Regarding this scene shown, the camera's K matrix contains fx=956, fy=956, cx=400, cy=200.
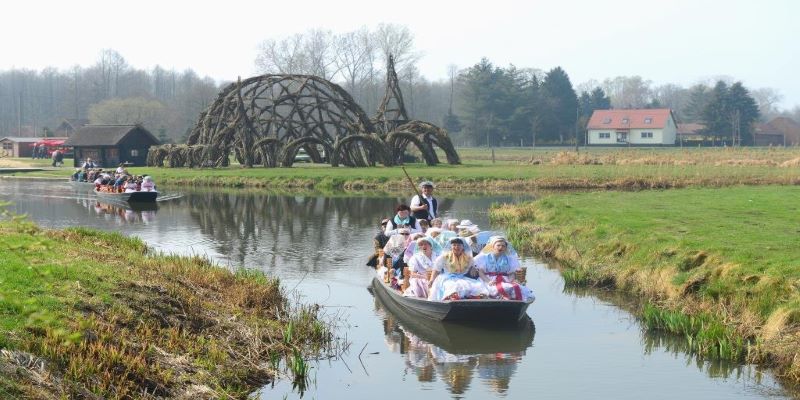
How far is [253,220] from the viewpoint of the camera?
37719 mm

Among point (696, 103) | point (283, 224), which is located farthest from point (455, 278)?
point (696, 103)

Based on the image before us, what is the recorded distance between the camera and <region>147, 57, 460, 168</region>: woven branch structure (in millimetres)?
65938

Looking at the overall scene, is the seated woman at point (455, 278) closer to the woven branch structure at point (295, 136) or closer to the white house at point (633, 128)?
the woven branch structure at point (295, 136)

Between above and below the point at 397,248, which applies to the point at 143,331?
below

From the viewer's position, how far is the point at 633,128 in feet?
367

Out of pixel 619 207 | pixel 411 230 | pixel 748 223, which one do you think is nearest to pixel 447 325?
pixel 411 230

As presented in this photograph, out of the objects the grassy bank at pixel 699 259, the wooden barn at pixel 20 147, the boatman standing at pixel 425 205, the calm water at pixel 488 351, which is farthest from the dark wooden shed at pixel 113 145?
the boatman standing at pixel 425 205

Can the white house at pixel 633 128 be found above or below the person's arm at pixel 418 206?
above

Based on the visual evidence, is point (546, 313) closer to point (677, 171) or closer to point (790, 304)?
point (790, 304)

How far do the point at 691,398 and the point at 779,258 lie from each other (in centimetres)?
562

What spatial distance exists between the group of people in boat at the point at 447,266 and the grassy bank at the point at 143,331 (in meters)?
2.10

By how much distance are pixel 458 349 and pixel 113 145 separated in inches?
2716

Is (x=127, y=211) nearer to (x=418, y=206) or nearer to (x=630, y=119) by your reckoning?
(x=418, y=206)

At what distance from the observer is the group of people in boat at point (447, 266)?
16.7 m
